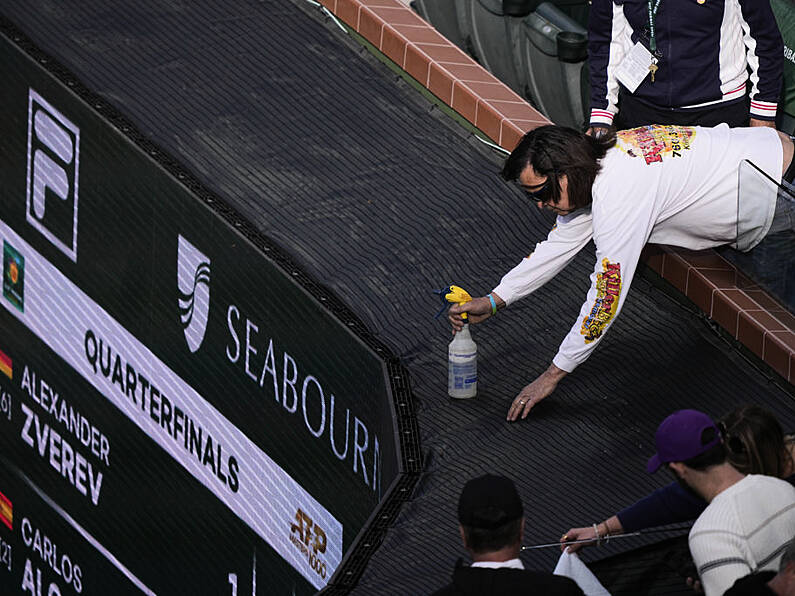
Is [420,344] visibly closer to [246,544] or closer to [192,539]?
[246,544]

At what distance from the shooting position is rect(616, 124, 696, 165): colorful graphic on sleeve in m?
5.28

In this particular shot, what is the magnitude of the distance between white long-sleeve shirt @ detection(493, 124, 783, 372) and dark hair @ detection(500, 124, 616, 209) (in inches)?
2.5

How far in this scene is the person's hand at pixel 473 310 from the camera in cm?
556

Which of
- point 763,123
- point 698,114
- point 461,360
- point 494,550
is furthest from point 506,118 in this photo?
point 494,550

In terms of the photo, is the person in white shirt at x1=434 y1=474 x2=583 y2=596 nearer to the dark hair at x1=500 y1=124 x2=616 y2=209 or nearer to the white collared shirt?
the white collared shirt

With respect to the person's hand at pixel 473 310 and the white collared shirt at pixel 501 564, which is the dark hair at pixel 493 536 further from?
the person's hand at pixel 473 310

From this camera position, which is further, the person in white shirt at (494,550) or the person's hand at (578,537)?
the person's hand at (578,537)

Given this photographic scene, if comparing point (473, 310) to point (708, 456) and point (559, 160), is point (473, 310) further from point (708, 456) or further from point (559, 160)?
point (708, 456)

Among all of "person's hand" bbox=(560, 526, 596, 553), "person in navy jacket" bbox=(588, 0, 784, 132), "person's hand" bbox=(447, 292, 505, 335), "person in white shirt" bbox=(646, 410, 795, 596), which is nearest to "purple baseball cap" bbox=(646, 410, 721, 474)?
"person in white shirt" bbox=(646, 410, 795, 596)

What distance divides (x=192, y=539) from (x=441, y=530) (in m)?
2.80

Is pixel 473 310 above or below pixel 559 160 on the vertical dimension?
below

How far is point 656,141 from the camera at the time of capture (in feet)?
17.6

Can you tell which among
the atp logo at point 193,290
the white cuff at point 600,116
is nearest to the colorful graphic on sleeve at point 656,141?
the white cuff at point 600,116

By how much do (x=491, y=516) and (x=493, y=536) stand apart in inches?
1.8
